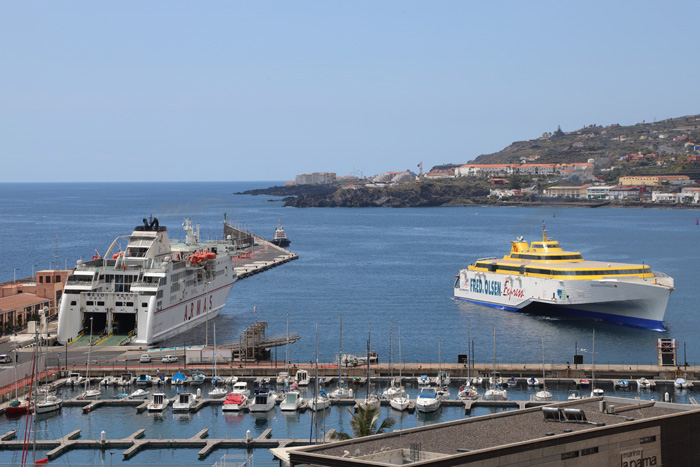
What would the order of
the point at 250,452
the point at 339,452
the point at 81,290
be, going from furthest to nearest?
the point at 81,290, the point at 250,452, the point at 339,452

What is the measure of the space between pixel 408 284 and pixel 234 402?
46282 mm

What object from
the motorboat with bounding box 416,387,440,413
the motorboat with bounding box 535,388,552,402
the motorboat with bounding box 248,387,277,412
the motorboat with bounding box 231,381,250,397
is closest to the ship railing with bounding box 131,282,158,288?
the motorboat with bounding box 231,381,250,397

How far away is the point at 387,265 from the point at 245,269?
15.0 meters

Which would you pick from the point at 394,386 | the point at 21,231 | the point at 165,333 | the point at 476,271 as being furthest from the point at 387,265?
the point at 21,231

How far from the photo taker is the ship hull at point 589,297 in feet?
185

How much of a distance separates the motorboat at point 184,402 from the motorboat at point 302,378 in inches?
194

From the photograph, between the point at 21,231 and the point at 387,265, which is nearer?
the point at 387,265

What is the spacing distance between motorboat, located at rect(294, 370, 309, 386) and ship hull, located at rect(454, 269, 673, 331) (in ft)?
76.4

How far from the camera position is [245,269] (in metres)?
97.1

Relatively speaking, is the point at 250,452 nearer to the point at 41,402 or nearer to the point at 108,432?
the point at 108,432

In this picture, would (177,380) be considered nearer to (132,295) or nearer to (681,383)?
(132,295)

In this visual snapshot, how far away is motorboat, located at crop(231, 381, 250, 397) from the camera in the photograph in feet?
131

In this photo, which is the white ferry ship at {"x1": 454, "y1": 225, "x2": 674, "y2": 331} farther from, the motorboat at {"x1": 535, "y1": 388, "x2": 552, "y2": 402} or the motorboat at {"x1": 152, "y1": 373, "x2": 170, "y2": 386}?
the motorboat at {"x1": 152, "y1": 373, "x2": 170, "y2": 386}

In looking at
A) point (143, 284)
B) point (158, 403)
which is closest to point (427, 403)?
point (158, 403)
